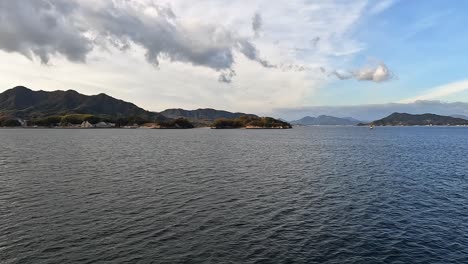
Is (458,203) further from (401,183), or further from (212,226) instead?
(212,226)

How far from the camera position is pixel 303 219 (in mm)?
36312

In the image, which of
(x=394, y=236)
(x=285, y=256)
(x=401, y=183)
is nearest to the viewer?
(x=285, y=256)

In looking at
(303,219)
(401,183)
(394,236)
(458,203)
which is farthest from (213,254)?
(401,183)

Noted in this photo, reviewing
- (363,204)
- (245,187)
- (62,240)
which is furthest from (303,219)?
(62,240)

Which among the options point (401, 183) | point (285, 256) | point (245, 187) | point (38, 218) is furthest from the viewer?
point (401, 183)

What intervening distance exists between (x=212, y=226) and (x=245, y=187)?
821 inches

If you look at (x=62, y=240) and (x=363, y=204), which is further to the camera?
(x=363, y=204)

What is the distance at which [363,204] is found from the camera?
43.6 meters

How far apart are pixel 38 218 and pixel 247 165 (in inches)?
2115

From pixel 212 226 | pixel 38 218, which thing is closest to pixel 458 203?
pixel 212 226

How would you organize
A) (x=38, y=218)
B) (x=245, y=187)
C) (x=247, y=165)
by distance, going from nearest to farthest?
(x=38, y=218)
(x=245, y=187)
(x=247, y=165)

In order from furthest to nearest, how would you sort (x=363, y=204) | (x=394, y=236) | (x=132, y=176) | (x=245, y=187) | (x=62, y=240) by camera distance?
(x=132, y=176), (x=245, y=187), (x=363, y=204), (x=394, y=236), (x=62, y=240)

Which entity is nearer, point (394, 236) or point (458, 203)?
point (394, 236)

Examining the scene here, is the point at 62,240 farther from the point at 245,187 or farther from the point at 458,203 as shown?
the point at 458,203
